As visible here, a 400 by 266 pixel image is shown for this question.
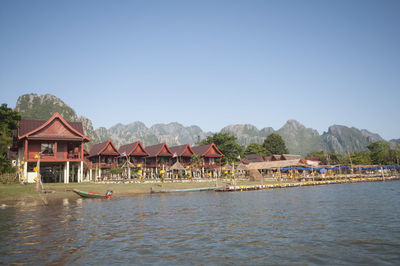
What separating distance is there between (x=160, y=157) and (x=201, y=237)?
153 ft

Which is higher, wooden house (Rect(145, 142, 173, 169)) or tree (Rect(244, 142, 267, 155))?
tree (Rect(244, 142, 267, 155))

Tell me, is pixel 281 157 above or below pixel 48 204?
above

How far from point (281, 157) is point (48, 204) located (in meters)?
81.7

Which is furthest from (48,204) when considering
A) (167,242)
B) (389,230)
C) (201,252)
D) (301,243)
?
(389,230)

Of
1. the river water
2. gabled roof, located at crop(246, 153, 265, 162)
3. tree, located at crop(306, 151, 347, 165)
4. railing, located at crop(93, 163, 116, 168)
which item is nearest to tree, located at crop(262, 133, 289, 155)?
tree, located at crop(306, 151, 347, 165)

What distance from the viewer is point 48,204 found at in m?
26.1

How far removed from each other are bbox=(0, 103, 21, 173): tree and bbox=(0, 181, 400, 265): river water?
1822cm

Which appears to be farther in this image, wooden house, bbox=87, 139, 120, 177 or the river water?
wooden house, bbox=87, 139, 120, 177

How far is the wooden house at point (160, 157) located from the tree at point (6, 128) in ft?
76.6

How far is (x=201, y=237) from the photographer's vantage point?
14000 millimetres

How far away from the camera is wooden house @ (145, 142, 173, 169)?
190ft

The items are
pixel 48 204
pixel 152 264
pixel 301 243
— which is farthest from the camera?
pixel 48 204

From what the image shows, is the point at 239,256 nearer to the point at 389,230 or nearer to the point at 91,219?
the point at 389,230

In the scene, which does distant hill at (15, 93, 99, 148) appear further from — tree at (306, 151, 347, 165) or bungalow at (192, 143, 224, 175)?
bungalow at (192, 143, 224, 175)
